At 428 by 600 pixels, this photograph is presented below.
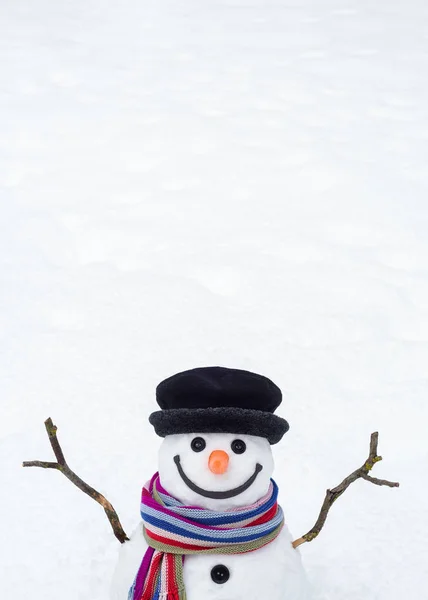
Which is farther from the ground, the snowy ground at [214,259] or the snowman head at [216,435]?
the snowman head at [216,435]

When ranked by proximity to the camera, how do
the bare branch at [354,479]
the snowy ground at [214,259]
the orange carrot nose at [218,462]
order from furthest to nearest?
the snowy ground at [214,259]
the bare branch at [354,479]
the orange carrot nose at [218,462]

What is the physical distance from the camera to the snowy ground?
2496mm

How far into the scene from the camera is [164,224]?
404cm

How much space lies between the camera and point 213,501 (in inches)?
69.1

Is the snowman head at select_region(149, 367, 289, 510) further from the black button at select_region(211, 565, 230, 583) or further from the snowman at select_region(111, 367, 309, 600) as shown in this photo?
the black button at select_region(211, 565, 230, 583)

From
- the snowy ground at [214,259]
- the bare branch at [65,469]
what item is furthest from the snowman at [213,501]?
the snowy ground at [214,259]

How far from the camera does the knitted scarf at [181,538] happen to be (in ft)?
5.70

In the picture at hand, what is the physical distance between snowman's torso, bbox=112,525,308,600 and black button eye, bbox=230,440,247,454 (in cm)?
22

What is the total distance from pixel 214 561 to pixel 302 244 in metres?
2.29

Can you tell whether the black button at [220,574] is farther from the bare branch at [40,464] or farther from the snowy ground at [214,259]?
the snowy ground at [214,259]

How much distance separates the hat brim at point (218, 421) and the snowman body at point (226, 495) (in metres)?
0.02

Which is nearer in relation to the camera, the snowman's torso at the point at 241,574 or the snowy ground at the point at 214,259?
the snowman's torso at the point at 241,574

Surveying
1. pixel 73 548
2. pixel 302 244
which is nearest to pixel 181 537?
pixel 73 548

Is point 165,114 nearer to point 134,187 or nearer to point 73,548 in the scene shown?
point 134,187
